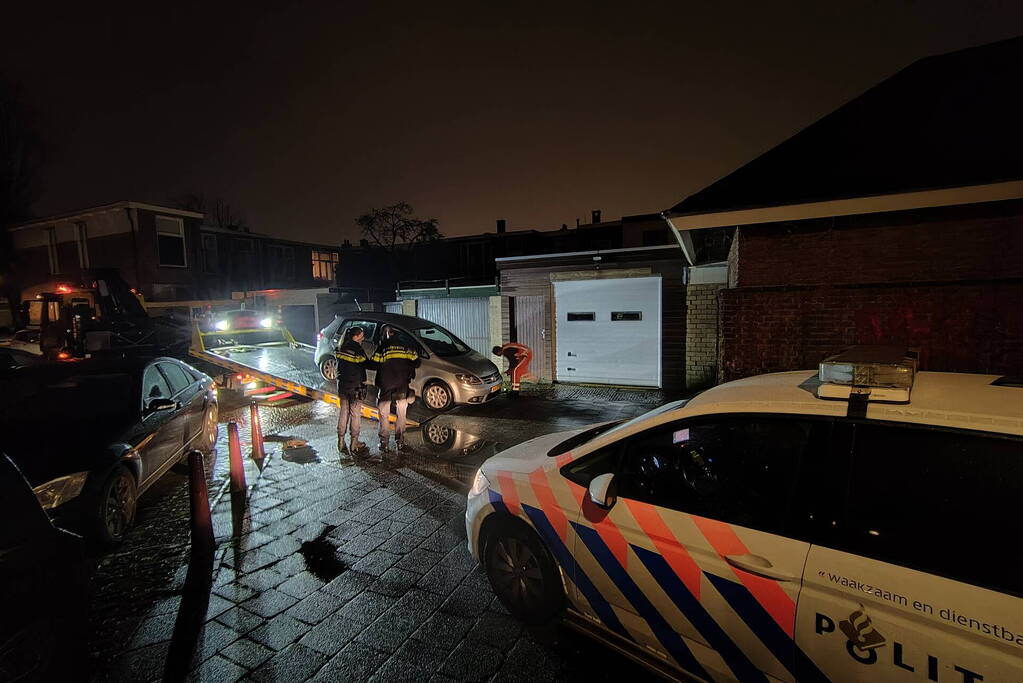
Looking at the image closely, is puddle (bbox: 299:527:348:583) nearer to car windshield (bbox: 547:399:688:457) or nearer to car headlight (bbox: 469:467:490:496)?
Result: car headlight (bbox: 469:467:490:496)

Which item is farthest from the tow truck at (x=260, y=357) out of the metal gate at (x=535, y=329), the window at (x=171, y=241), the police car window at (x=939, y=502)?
the window at (x=171, y=241)

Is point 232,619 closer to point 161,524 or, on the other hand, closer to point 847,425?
point 161,524

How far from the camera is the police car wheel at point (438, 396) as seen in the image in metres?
8.90

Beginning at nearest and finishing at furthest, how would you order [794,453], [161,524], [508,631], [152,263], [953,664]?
[953,664] < [794,453] < [508,631] < [161,524] < [152,263]

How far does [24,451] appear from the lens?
4.01 metres

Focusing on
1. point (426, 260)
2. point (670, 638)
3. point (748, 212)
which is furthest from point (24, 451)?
point (426, 260)

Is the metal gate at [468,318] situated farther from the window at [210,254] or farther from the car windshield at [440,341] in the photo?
the window at [210,254]

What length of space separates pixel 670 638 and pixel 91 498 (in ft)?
14.8

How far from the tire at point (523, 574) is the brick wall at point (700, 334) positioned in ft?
27.6

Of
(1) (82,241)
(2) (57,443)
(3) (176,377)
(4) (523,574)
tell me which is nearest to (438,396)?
(3) (176,377)

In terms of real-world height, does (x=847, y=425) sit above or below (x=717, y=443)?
above

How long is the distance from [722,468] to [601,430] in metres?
0.90

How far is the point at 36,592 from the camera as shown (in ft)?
8.13

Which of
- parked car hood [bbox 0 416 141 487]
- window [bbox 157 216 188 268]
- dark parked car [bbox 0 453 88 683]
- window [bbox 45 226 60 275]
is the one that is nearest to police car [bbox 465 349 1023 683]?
dark parked car [bbox 0 453 88 683]
